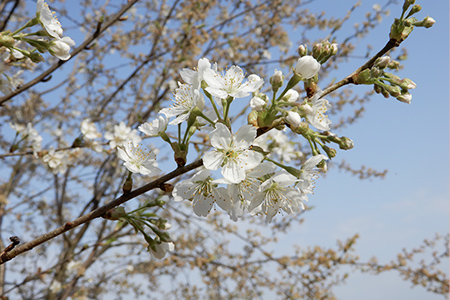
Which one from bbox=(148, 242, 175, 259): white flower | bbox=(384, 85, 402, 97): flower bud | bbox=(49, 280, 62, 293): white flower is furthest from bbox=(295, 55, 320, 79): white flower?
bbox=(49, 280, 62, 293): white flower

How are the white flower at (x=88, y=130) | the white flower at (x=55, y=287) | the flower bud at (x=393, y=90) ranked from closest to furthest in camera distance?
the flower bud at (x=393, y=90) < the white flower at (x=88, y=130) < the white flower at (x=55, y=287)

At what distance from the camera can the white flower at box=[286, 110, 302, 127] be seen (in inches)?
39.7

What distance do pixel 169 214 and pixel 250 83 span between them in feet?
12.8

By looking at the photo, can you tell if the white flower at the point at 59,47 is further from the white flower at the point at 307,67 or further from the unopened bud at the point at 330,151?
the unopened bud at the point at 330,151

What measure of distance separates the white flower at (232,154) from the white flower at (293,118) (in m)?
0.11

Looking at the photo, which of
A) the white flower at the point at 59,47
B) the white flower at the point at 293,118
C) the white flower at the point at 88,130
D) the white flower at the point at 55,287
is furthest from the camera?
the white flower at the point at 55,287

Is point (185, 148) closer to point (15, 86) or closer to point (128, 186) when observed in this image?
point (128, 186)

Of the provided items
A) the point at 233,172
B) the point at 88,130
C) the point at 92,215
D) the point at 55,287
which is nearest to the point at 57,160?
Result: the point at 88,130

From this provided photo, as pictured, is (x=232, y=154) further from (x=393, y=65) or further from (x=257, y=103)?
(x=393, y=65)

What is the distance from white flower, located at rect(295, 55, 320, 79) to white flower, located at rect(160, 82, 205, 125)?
1.10 feet

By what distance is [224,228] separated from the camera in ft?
14.3

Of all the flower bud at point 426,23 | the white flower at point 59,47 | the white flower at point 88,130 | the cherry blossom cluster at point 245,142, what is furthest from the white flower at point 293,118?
the white flower at point 88,130

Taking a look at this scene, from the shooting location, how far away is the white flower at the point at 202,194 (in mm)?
1204

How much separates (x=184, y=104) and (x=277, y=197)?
505 millimetres
